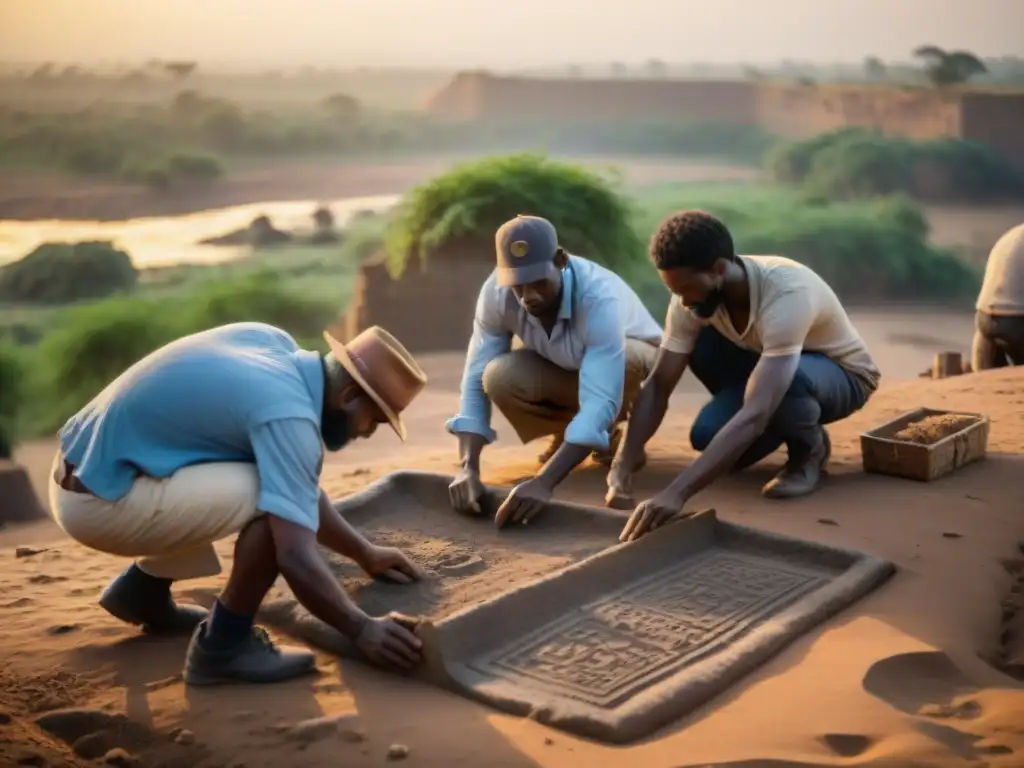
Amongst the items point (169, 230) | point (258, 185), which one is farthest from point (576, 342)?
point (258, 185)

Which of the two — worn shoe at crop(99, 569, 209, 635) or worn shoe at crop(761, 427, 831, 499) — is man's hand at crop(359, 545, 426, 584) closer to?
worn shoe at crop(99, 569, 209, 635)

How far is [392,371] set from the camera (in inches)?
120

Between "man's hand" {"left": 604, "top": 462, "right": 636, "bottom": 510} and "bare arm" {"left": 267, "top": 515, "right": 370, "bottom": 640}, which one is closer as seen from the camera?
"bare arm" {"left": 267, "top": 515, "right": 370, "bottom": 640}

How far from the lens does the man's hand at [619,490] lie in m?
4.34

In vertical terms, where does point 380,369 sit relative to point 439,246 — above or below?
below

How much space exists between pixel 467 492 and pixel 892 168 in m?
16.1

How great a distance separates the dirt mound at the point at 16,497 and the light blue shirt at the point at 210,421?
3.48 m

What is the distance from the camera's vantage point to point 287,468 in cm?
289

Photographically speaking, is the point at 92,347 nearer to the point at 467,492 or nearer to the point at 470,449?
the point at 470,449

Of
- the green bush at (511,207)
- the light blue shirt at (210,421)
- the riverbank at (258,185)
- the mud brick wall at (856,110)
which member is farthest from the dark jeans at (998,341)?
the mud brick wall at (856,110)

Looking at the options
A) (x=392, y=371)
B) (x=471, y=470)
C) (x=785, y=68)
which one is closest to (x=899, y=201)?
(x=785, y=68)

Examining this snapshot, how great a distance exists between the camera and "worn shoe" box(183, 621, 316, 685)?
3.07m

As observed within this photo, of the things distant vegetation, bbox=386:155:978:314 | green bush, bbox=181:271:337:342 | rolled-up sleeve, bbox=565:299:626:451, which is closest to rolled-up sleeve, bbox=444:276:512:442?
rolled-up sleeve, bbox=565:299:626:451

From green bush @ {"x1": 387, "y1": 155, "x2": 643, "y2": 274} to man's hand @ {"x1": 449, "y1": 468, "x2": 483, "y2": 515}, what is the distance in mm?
6037
